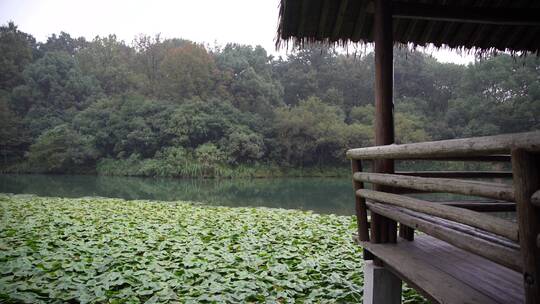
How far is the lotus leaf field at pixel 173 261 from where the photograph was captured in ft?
9.30

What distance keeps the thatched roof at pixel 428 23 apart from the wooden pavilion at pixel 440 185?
0.01m

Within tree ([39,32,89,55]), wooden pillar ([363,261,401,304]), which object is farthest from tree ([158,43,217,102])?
wooden pillar ([363,261,401,304])

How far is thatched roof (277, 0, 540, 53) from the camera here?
3.06 meters

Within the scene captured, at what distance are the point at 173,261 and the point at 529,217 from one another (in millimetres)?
3287

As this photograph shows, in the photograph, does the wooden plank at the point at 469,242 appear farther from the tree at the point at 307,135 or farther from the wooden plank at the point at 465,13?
the tree at the point at 307,135

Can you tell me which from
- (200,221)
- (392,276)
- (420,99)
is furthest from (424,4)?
(420,99)

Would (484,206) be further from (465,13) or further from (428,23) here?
(428,23)

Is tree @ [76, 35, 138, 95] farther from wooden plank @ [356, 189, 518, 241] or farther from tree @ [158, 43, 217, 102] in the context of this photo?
wooden plank @ [356, 189, 518, 241]

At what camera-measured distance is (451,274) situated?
5.92 ft

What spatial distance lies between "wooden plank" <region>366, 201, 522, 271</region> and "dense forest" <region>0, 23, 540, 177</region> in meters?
23.4

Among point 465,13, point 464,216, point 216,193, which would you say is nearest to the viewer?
point 464,216

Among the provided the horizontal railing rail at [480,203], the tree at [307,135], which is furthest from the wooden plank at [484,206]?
the tree at [307,135]

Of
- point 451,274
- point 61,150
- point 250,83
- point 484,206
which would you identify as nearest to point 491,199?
point 451,274

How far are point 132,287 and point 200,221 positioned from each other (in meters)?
3.08
